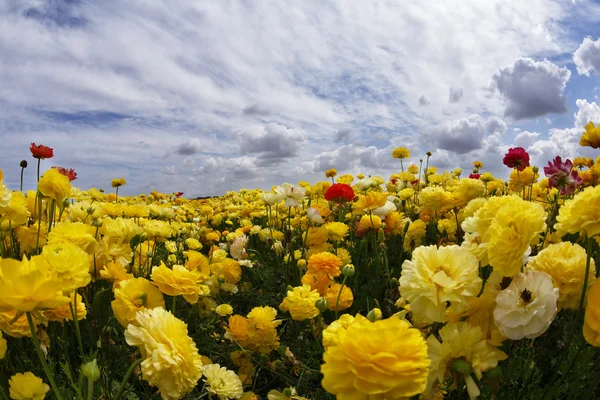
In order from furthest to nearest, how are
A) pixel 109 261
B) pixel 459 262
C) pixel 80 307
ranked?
1. pixel 109 261
2. pixel 80 307
3. pixel 459 262

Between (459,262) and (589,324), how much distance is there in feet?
0.95

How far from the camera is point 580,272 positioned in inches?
44.8

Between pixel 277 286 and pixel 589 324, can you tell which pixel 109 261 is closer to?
pixel 277 286

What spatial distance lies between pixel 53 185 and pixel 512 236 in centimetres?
183

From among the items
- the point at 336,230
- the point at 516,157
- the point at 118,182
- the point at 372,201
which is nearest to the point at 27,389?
the point at 336,230

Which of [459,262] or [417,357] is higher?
[459,262]

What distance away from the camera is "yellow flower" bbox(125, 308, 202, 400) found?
42.0 inches

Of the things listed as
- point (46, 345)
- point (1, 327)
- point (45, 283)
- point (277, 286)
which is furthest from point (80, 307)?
point (277, 286)

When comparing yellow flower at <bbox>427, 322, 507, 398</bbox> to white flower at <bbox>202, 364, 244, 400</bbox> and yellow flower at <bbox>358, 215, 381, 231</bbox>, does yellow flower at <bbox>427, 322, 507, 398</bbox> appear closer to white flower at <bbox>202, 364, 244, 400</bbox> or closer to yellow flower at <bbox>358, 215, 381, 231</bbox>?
white flower at <bbox>202, 364, 244, 400</bbox>

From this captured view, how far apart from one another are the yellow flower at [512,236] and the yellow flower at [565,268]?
20 centimetres

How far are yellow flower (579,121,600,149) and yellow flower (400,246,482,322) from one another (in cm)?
153

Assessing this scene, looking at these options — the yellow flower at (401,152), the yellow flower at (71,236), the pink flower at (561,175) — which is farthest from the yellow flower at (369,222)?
the yellow flower at (401,152)

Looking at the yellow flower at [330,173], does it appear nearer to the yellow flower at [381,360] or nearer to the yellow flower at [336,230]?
the yellow flower at [336,230]

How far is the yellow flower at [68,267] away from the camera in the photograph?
1.11 m
